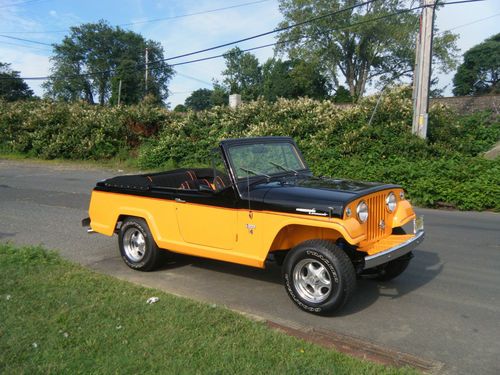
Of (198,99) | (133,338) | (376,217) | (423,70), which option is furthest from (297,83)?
(133,338)

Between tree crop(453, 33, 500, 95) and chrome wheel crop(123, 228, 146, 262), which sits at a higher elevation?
tree crop(453, 33, 500, 95)

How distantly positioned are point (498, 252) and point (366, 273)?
295 centimetres

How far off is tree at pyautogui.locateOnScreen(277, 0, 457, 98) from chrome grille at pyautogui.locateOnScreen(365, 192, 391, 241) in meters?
48.0

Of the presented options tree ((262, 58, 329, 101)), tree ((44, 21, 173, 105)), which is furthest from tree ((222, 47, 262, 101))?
tree ((262, 58, 329, 101))

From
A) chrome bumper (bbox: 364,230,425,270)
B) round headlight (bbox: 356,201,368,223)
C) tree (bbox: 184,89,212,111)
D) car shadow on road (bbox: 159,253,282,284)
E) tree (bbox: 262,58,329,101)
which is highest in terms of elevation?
tree (bbox: 184,89,212,111)

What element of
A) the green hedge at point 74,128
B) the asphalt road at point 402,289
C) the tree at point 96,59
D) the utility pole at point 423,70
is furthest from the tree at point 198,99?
the asphalt road at point 402,289

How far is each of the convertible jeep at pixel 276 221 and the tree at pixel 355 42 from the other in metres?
47.6

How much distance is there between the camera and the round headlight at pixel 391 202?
16.5 feet

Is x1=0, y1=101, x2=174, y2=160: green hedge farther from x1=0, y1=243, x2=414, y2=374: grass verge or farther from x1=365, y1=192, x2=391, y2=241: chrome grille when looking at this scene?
x1=365, y1=192, x2=391, y2=241: chrome grille

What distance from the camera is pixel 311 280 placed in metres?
4.57

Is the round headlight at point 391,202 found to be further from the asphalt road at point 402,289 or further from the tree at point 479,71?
the tree at point 479,71

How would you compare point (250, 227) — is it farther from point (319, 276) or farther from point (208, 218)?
point (319, 276)

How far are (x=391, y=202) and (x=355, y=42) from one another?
173ft

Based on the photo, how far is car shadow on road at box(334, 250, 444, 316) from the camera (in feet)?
16.0
